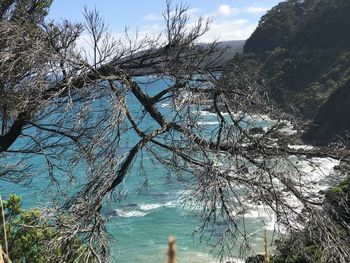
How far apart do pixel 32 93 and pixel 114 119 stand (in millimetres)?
1108

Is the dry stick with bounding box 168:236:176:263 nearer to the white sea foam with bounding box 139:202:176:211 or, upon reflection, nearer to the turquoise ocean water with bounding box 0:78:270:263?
the turquoise ocean water with bounding box 0:78:270:263

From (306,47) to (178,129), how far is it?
86.6 metres

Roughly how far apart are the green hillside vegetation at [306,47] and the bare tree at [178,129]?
53.4m

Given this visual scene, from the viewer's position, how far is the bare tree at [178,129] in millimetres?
4465

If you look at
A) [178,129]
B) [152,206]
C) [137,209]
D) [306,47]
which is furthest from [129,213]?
[306,47]

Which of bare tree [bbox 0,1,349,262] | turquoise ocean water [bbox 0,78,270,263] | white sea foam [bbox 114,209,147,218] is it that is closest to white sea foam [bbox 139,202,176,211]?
turquoise ocean water [bbox 0,78,270,263]

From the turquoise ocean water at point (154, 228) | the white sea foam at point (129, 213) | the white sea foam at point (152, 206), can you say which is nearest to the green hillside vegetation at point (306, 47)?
the white sea foam at point (152, 206)

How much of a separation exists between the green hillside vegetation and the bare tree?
175ft

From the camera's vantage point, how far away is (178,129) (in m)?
4.88

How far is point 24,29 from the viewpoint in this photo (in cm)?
523

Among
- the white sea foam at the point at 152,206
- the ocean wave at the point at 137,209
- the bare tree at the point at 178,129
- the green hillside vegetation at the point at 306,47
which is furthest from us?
the green hillside vegetation at the point at 306,47

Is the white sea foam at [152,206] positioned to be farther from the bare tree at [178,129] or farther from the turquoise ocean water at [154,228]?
the bare tree at [178,129]

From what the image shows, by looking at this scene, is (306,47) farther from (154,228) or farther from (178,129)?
(178,129)

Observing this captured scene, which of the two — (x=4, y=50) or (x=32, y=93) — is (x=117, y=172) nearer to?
(x=32, y=93)
